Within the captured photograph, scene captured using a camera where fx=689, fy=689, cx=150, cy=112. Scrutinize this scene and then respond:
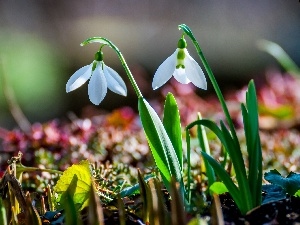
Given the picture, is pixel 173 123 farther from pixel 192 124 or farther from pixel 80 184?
pixel 80 184

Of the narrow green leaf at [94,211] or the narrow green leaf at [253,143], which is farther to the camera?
the narrow green leaf at [253,143]

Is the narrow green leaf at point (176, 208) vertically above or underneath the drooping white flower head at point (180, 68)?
underneath

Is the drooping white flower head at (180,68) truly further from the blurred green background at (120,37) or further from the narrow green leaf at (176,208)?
the blurred green background at (120,37)

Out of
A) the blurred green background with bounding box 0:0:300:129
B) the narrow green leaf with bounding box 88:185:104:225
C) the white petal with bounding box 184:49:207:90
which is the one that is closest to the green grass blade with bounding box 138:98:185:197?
the white petal with bounding box 184:49:207:90

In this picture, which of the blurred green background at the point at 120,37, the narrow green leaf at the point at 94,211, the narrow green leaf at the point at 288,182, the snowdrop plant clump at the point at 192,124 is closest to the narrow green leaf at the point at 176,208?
the narrow green leaf at the point at 94,211

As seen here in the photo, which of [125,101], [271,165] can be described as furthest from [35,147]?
[125,101]

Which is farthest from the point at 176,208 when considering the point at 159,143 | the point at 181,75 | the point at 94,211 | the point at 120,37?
the point at 120,37

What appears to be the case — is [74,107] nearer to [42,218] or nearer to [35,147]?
[35,147]

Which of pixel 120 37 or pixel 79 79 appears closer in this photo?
pixel 79 79
